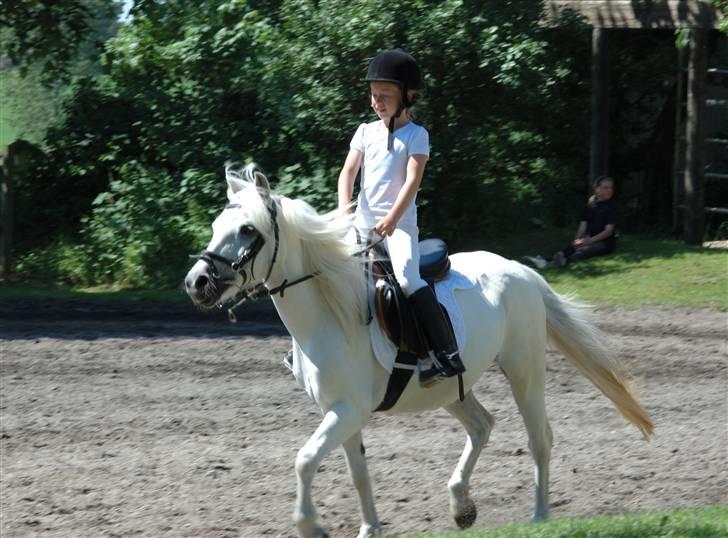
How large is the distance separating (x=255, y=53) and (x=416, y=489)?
1072 centimetres

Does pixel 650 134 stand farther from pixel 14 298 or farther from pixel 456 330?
pixel 456 330

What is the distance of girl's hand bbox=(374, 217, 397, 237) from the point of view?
6455 mm

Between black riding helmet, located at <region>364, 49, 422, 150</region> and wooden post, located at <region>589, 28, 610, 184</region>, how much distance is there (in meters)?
11.4

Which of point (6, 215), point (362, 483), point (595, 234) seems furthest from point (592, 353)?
point (6, 215)

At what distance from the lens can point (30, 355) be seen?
37.6 ft

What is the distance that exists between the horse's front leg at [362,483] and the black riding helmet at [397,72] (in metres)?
1.63

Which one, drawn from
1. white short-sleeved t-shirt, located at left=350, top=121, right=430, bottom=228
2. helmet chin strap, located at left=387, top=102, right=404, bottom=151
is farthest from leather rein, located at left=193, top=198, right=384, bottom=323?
helmet chin strap, located at left=387, top=102, right=404, bottom=151

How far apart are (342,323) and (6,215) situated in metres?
11.8

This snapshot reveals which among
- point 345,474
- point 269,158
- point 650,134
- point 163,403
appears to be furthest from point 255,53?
point 345,474

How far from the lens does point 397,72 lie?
6.52 meters

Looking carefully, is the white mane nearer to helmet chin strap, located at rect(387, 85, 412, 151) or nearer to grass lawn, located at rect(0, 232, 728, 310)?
helmet chin strap, located at rect(387, 85, 412, 151)

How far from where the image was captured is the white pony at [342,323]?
235 inches

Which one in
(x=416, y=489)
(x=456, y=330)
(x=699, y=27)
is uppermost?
(x=699, y=27)

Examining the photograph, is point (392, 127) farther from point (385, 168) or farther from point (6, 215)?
point (6, 215)
